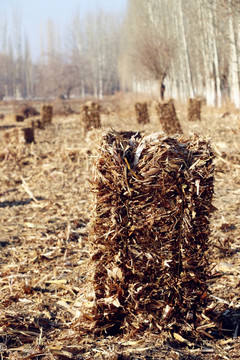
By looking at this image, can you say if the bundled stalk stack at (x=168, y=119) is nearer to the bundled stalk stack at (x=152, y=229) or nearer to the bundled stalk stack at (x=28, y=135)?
the bundled stalk stack at (x=28, y=135)

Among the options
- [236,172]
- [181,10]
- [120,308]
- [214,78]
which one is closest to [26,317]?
[120,308]

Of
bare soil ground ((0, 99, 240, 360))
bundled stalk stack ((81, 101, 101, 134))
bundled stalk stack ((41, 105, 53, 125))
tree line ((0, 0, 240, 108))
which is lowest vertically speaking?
bare soil ground ((0, 99, 240, 360))

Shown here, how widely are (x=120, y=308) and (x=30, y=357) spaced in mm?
661

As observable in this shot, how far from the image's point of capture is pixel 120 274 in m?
2.92

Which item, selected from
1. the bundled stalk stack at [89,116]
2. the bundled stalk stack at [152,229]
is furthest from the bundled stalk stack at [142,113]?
the bundled stalk stack at [152,229]

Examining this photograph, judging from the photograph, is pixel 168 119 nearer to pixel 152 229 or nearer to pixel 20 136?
pixel 20 136

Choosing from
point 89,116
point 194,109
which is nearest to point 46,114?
point 89,116

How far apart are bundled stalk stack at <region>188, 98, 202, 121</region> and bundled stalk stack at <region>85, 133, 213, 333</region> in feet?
41.8

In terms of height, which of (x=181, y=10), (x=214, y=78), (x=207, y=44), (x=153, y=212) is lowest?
(x=153, y=212)

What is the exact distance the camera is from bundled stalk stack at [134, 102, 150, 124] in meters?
15.4

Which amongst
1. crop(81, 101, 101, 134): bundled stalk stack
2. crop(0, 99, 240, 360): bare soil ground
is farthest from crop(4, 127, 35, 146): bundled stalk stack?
crop(0, 99, 240, 360): bare soil ground

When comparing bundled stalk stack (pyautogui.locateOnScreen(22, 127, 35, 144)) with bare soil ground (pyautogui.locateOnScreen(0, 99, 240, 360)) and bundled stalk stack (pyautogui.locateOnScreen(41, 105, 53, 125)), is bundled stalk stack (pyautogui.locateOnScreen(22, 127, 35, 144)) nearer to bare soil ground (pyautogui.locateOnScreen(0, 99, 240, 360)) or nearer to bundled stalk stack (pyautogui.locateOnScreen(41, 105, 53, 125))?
bare soil ground (pyautogui.locateOnScreen(0, 99, 240, 360))

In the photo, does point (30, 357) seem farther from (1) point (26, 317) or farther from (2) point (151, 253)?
(2) point (151, 253)

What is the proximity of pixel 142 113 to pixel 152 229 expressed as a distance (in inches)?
516
